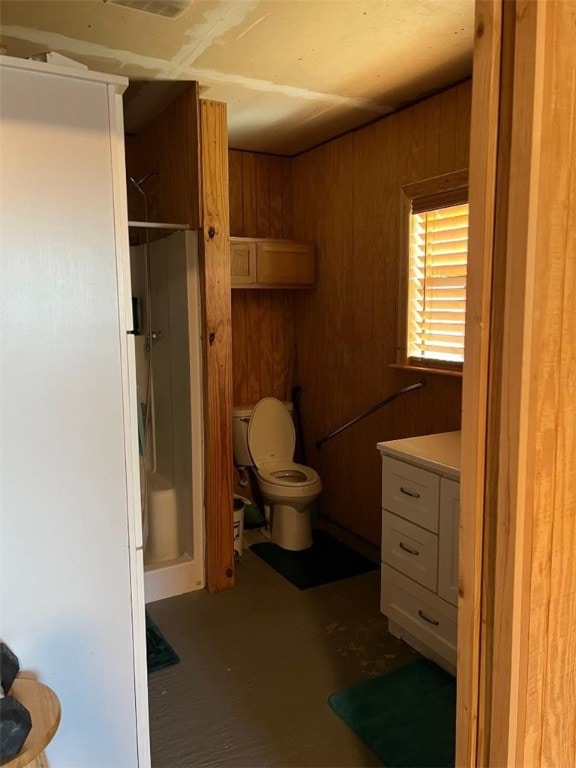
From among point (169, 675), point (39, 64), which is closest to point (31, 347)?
point (39, 64)

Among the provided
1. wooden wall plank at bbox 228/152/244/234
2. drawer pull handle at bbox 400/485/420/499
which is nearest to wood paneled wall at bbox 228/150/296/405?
wooden wall plank at bbox 228/152/244/234

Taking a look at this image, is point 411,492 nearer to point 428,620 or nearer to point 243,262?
point 428,620

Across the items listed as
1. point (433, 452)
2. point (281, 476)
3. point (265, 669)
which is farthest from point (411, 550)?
point (281, 476)

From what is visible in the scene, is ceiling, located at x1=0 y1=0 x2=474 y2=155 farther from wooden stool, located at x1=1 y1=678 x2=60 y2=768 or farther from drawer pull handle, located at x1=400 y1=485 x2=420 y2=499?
wooden stool, located at x1=1 y1=678 x2=60 y2=768

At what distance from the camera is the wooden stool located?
4.11 ft

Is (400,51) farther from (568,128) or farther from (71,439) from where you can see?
(71,439)

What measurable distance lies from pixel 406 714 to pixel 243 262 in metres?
2.59

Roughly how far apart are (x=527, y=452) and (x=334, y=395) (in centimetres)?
290

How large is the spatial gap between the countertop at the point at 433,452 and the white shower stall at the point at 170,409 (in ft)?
3.52

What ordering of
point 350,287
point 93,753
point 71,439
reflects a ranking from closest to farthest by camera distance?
1. point 71,439
2. point 93,753
3. point 350,287

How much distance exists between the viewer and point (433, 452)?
2404 millimetres

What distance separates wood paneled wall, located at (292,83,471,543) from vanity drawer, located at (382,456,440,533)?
0.52 meters

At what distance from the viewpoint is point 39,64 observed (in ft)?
4.60

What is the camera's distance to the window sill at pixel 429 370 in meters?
A: 2.77
